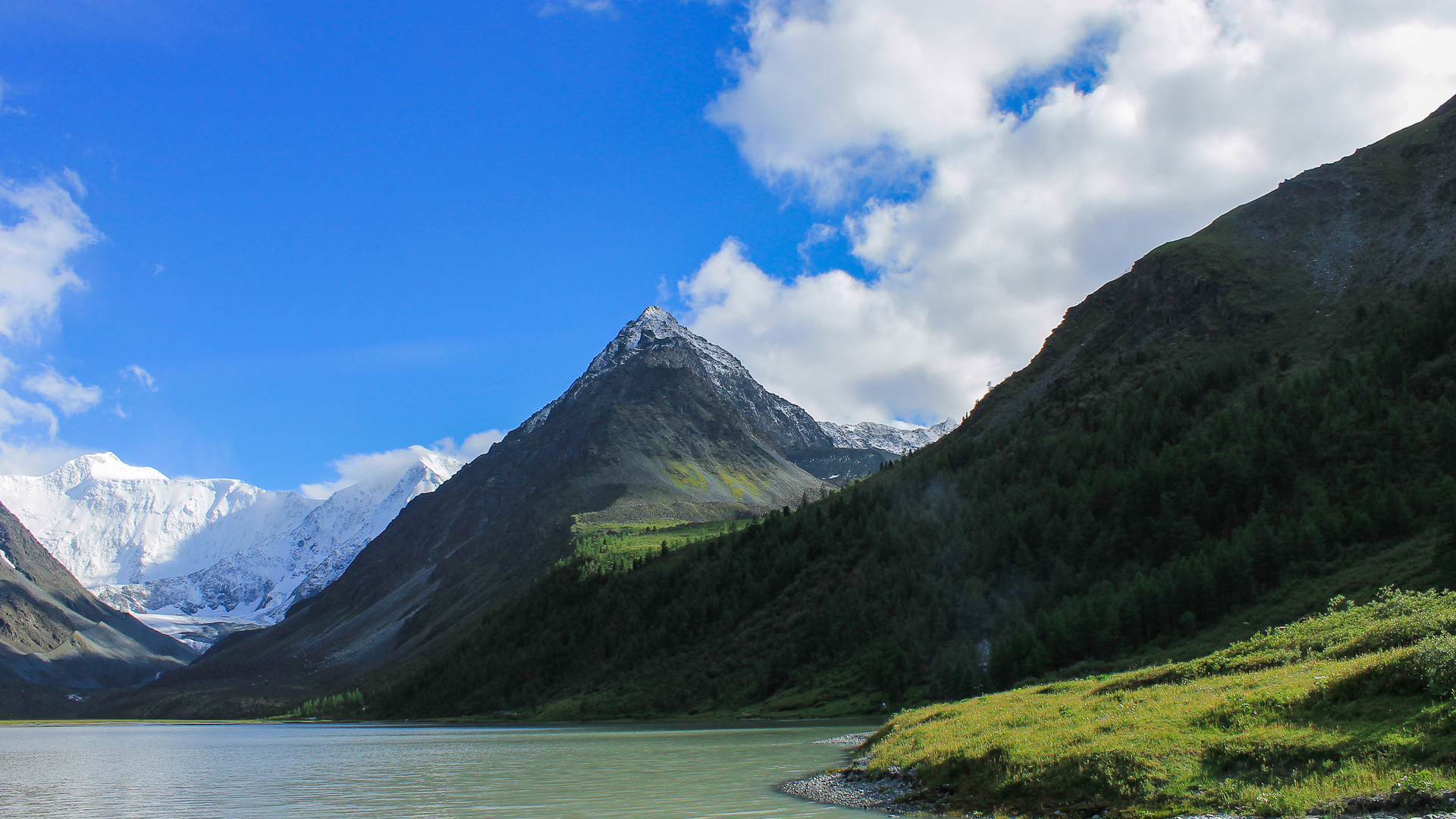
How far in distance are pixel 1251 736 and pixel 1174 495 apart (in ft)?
394

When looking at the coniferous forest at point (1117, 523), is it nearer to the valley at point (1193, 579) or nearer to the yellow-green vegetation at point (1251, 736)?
the valley at point (1193, 579)

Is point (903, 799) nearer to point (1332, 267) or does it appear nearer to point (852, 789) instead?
point (852, 789)

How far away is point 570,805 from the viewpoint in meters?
46.0

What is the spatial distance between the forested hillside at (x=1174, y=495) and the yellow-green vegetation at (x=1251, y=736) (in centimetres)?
5749

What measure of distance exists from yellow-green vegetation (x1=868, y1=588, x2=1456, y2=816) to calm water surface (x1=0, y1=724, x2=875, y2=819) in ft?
25.9

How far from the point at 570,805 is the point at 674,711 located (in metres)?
139

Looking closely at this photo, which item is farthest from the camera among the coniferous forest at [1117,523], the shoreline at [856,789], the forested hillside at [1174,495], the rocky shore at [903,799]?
the forested hillside at [1174,495]

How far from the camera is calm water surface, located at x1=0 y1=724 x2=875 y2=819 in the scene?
46.2 metres

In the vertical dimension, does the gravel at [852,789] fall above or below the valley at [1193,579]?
below

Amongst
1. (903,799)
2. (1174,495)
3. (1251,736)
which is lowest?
(903,799)

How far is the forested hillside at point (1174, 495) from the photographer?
11669 centimetres

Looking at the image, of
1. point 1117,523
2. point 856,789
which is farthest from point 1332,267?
point 856,789

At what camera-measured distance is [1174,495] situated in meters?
140

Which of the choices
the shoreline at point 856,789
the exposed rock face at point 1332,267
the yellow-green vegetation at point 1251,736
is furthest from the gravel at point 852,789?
the exposed rock face at point 1332,267
